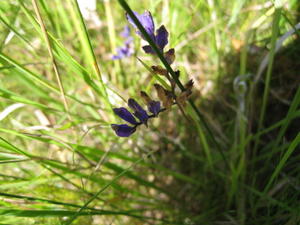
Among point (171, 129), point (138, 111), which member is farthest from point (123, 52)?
point (138, 111)

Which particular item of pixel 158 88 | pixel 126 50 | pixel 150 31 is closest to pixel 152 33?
pixel 150 31

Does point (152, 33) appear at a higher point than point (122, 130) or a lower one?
higher

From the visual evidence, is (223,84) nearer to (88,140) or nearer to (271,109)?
(271,109)

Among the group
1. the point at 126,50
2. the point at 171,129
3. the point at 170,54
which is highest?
the point at 126,50

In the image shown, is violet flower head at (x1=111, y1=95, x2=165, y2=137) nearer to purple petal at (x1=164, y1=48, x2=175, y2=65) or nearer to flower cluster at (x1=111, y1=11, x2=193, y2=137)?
flower cluster at (x1=111, y1=11, x2=193, y2=137)

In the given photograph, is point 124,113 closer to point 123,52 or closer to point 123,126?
point 123,126

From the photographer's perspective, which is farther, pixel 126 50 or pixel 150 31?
pixel 126 50

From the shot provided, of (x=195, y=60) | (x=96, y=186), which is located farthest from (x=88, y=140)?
(x=195, y=60)

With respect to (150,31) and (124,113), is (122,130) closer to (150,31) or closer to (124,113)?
(124,113)

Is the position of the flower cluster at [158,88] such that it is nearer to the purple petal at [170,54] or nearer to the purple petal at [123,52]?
the purple petal at [170,54]
